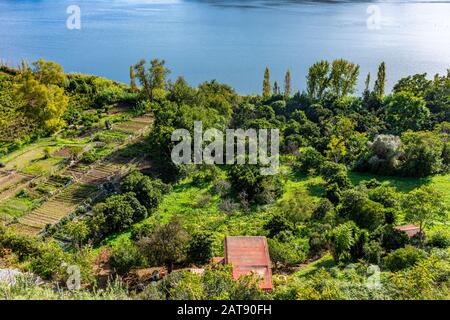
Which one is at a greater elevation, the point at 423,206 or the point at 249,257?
the point at 423,206

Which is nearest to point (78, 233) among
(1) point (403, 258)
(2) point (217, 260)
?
(2) point (217, 260)

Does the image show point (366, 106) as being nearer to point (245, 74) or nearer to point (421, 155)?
point (421, 155)

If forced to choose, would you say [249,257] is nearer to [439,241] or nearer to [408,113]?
[439,241]

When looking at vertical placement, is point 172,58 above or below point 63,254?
above

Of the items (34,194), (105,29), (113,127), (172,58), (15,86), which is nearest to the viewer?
(34,194)

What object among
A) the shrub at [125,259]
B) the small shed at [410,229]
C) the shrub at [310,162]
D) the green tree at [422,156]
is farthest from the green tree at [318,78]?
the shrub at [125,259]
